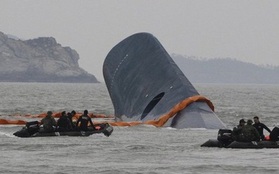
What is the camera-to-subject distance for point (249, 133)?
38.3 meters

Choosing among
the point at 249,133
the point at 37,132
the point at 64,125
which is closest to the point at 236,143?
the point at 249,133

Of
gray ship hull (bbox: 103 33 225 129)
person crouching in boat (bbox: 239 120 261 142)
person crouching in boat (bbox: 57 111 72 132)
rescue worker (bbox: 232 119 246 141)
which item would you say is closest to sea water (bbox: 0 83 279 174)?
person crouching in boat (bbox: 239 120 261 142)

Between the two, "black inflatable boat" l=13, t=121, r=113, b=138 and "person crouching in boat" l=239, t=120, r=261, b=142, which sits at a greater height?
"person crouching in boat" l=239, t=120, r=261, b=142

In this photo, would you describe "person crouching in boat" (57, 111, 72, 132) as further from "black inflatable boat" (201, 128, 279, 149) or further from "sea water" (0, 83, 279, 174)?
"black inflatable boat" (201, 128, 279, 149)

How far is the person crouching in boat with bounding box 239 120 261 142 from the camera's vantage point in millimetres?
38188

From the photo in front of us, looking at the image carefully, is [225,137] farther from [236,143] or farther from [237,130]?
[237,130]

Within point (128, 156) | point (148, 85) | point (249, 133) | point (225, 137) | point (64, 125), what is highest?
point (148, 85)

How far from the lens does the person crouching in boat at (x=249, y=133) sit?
38.2 meters

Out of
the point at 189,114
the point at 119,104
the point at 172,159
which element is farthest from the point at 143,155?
the point at 119,104

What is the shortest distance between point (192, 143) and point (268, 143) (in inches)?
196

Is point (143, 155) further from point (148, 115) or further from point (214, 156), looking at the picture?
point (148, 115)

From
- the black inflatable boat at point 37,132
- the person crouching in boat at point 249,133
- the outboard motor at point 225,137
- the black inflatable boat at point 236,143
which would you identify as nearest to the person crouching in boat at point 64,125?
the black inflatable boat at point 37,132

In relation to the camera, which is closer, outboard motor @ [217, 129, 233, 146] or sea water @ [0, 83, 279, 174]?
sea water @ [0, 83, 279, 174]

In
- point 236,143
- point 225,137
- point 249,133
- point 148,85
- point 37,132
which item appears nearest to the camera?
point 249,133
